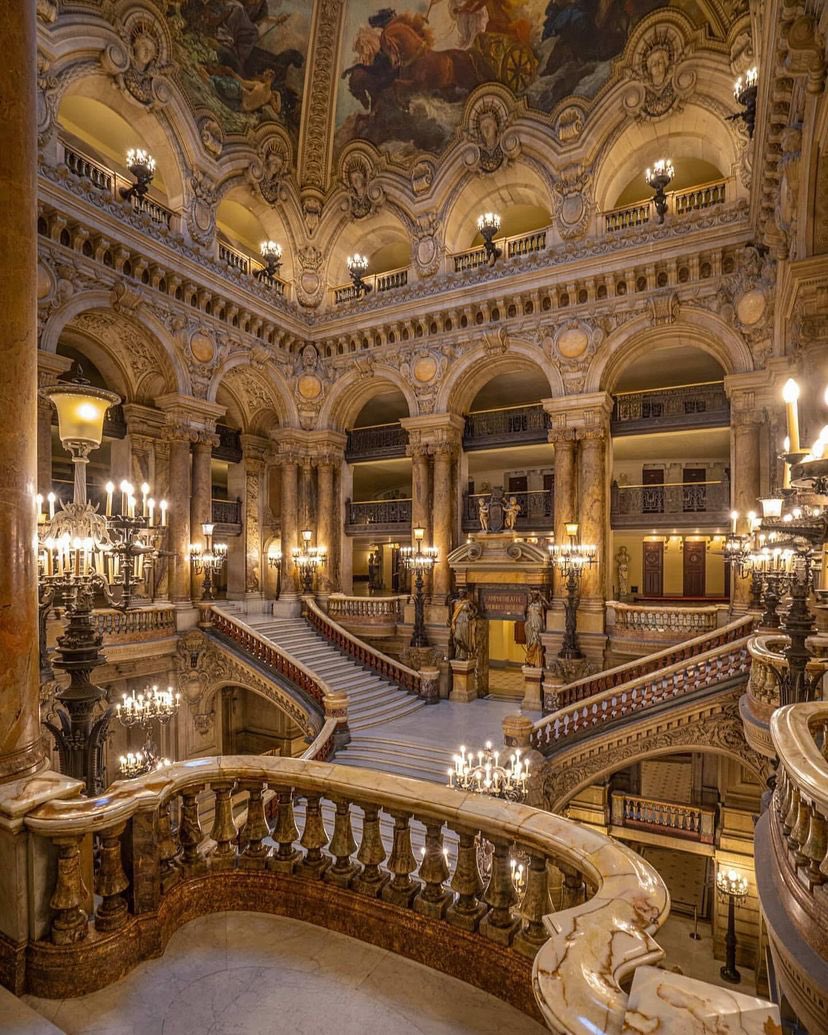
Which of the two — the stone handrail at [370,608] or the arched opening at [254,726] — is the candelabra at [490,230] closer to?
the stone handrail at [370,608]

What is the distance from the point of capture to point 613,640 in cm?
1388

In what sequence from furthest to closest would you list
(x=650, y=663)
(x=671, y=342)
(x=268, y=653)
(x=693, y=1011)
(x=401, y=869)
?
(x=671, y=342), (x=268, y=653), (x=650, y=663), (x=401, y=869), (x=693, y=1011)

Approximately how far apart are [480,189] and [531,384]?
6.18 m

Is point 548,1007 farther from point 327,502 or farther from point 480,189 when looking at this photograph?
point 480,189

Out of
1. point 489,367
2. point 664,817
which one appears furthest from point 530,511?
point 664,817

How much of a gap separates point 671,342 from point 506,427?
204 inches

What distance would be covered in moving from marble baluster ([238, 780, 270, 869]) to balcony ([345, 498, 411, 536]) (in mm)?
14620

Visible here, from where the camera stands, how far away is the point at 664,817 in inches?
512

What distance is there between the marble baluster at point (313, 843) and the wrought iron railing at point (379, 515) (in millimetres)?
→ 14848

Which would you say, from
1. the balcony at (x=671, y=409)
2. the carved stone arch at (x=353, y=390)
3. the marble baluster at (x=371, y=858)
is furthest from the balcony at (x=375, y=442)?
the marble baluster at (x=371, y=858)

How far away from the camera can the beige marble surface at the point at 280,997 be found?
99.1 inches

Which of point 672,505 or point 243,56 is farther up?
point 243,56

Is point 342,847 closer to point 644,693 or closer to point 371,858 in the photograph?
point 371,858

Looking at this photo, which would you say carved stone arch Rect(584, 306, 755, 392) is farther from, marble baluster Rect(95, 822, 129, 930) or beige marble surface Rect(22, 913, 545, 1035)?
marble baluster Rect(95, 822, 129, 930)
